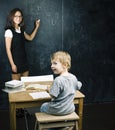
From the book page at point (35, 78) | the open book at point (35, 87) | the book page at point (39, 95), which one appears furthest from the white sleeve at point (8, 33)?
the book page at point (39, 95)

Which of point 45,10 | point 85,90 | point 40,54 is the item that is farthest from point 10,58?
point 85,90

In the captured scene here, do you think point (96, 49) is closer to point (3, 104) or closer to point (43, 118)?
point (3, 104)

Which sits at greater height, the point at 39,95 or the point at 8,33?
the point at 8,33

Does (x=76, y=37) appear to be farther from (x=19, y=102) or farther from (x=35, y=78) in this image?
(x=19, y=102)

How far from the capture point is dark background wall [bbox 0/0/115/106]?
14.5 feet

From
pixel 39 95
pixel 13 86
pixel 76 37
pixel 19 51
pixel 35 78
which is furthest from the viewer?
pixel 76 37

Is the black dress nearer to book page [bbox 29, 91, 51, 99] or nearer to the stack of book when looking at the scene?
the stack of book

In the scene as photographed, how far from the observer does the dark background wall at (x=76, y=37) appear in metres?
4.42

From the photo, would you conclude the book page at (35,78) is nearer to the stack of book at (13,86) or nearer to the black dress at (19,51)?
Answer: the stack of book at (13,86)

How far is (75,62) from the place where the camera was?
470 centimetres

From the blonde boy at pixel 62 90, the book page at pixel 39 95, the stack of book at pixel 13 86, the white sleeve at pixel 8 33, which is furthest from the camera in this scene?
the white sleeve at pixel 8 33

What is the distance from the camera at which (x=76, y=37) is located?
4.62 meters

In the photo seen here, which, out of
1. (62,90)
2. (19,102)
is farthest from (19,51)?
(62,90)

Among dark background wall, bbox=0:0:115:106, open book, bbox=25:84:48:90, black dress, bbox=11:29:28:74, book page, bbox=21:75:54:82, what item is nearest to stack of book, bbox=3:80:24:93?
open book, bbox=25:84:48:90
